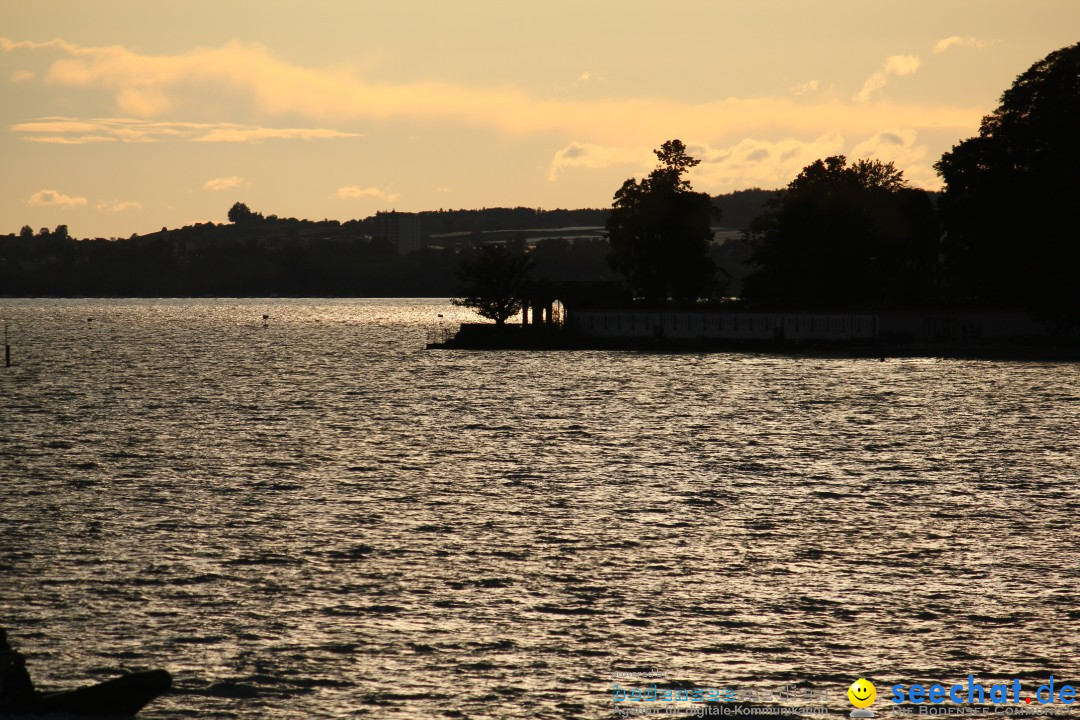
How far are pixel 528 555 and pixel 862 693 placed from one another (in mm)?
13661

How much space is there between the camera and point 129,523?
134 feet

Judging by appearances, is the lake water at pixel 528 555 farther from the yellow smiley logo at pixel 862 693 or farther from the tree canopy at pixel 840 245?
the tree canopy at pixel 840 245

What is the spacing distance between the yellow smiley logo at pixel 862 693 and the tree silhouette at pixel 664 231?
458 feet

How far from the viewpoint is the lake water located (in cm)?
2517

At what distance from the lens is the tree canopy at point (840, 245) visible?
153125mm

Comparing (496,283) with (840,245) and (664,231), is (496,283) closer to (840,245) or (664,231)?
(664,231)

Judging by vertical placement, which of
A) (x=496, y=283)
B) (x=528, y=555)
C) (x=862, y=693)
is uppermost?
(x=496, y=283)

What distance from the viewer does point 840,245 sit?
153875 mm

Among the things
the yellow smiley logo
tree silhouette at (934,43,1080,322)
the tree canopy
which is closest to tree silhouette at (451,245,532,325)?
the tree canopy

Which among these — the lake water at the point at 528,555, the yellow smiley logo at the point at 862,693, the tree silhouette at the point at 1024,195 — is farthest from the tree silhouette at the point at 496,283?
the yellow smiley logo at the point at 862,693

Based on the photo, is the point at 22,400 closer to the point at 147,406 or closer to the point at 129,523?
the point at 147,406

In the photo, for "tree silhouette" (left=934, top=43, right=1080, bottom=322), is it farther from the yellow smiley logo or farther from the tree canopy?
the yellow smiley logo

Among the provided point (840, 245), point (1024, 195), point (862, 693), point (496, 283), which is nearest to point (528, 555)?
point (862, 693)

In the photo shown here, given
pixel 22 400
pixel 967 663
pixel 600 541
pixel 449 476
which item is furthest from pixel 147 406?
pixel 967 663
